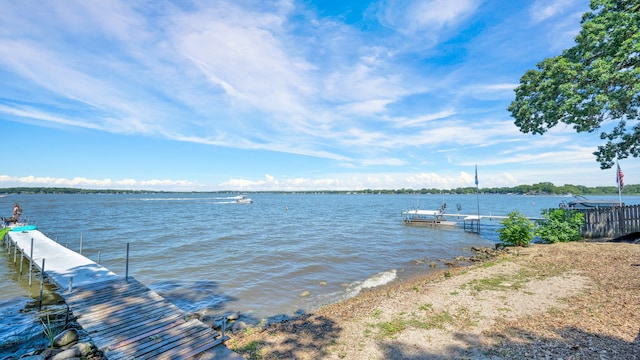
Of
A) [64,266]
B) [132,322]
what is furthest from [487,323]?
[64,266]

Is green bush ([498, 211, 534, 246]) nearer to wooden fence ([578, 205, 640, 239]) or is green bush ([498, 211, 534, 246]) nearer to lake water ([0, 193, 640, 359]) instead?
wooden fence ([578, 205, 640, 239])

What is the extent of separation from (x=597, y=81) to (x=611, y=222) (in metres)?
8.36

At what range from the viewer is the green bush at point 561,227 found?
48.7 feet

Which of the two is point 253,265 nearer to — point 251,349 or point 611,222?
point 251,349

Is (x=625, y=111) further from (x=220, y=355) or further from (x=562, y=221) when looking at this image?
(x=220, y=355)

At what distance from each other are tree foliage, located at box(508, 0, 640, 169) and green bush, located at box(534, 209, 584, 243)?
9.47ft

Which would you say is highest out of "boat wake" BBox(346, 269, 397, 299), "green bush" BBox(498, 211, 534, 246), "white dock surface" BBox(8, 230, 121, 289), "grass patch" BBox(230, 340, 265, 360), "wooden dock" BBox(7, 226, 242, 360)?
"green bush" BBox(498, 211, 534, 246)

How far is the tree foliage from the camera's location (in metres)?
10.8

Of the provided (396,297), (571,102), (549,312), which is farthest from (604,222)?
(396,297)

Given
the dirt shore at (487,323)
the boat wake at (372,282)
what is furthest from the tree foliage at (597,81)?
the boat wake at (372,282)

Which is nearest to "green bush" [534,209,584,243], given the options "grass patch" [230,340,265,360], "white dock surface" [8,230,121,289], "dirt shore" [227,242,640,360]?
"dirt shore" [227,242,640,360]

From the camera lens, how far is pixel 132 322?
7.23 meters

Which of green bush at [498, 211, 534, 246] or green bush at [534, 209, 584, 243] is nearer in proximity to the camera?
green bush at [534, 209, 584, 243]

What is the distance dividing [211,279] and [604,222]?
66.9 ft
